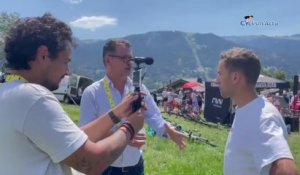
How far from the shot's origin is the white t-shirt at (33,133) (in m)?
2.38

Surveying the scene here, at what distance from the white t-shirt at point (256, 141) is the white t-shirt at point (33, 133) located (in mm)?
→ 1306

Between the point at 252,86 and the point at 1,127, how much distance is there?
197cm

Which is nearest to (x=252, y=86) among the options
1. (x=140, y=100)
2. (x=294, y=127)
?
(x=140, y=100)

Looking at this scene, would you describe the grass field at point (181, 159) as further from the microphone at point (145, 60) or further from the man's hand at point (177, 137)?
the microphone at point (145, 60)

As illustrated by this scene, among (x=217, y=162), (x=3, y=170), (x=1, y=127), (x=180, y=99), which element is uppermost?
(x=1, y=127)

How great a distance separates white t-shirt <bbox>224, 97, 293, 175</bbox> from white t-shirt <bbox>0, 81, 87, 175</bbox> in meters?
1.31

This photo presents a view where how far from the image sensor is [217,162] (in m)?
11.6

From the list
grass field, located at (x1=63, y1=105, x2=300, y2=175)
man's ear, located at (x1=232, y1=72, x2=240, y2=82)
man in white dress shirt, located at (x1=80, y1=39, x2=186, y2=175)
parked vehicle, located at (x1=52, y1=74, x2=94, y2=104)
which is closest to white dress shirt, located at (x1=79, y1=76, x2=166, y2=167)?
man in white dress shirt, located at (x1=80, y1=39, x2=186, y2=175)

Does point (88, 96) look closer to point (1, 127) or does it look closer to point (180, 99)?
point (1, 127)

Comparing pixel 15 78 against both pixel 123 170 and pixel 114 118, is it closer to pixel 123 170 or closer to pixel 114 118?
pixel 114 118

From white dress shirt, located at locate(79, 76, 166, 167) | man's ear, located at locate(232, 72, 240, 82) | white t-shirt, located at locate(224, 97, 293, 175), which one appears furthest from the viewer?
white dress shirt, located at locate(79, 76, 166, 167)

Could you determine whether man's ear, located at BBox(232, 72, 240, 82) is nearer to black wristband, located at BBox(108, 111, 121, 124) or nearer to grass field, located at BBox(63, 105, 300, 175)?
black wristband, located at BBox(108, 111, 121, 124)

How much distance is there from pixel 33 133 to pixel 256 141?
157 cm

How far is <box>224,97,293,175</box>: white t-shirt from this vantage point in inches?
122
